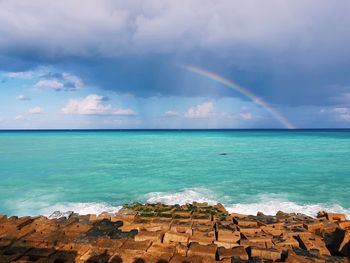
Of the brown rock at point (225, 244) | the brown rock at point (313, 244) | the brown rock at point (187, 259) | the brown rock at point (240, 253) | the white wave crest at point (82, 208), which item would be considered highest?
the brown rock at point (187, 259)

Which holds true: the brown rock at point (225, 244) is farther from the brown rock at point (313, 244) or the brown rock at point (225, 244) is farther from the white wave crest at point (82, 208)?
the white wave crest at point (82, 208)

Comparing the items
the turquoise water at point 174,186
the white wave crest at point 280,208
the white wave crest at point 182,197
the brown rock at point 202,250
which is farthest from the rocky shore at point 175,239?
the white wave crest at point 182,197

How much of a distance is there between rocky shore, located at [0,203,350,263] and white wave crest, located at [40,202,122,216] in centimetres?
655

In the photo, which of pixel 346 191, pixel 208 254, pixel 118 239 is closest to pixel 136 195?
pixel 118 239

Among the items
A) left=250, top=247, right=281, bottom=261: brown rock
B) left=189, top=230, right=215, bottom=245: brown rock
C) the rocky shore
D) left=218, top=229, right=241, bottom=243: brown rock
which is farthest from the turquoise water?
left=250, top=247, right=281, bottom=261: brown rock

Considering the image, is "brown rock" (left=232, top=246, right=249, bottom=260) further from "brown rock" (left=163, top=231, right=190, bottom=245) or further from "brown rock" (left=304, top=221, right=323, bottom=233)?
"brown rock" (left=304, top=221, right=323, bottom=233)

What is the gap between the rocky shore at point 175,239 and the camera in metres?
6.97

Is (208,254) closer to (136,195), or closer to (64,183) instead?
(136,195)

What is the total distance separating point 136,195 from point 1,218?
1117 cm

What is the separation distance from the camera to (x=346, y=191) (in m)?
21.5

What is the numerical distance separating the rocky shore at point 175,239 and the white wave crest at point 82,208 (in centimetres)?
655

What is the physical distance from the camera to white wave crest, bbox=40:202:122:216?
16.8 m

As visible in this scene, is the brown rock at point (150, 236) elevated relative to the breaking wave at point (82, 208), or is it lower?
elevated

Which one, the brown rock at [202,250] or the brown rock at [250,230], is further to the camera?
the brown rock at [250,230]
